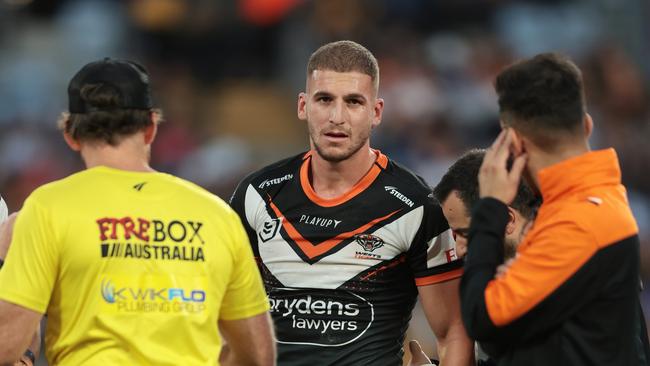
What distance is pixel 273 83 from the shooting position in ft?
54.6

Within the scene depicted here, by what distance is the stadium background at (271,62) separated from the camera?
47.0 ft

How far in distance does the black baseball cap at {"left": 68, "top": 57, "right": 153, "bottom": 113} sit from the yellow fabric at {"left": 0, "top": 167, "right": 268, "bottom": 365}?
256 millimetres

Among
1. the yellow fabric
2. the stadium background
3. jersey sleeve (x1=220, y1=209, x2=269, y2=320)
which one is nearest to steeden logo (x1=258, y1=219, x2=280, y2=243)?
jersey sleeve (x1=220, y1=209, x2=269, y2=320)

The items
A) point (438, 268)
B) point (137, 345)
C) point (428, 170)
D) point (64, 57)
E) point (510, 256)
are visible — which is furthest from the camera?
point (64, 57)

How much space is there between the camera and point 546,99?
16.0 ft

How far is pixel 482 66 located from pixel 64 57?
5382mm

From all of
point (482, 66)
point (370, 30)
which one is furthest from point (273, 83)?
point (482, 66)

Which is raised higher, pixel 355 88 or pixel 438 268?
pixel 355 88

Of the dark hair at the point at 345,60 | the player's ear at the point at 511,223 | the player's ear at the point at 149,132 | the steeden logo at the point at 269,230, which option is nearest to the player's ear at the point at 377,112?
the dark hair at the point at 345,60

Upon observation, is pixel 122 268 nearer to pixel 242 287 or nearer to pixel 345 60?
pixel 242 287

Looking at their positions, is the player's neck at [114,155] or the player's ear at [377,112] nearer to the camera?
the player's neck at [114,155]

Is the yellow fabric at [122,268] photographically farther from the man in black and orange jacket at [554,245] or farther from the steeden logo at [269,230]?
the steeden logo at [269,230]

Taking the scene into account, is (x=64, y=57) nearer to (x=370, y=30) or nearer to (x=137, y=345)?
(x=370, y=30)

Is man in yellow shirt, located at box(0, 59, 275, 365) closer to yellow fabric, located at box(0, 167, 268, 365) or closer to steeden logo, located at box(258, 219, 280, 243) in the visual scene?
yellow fabric, located at box(0, 167, 268, 365)
